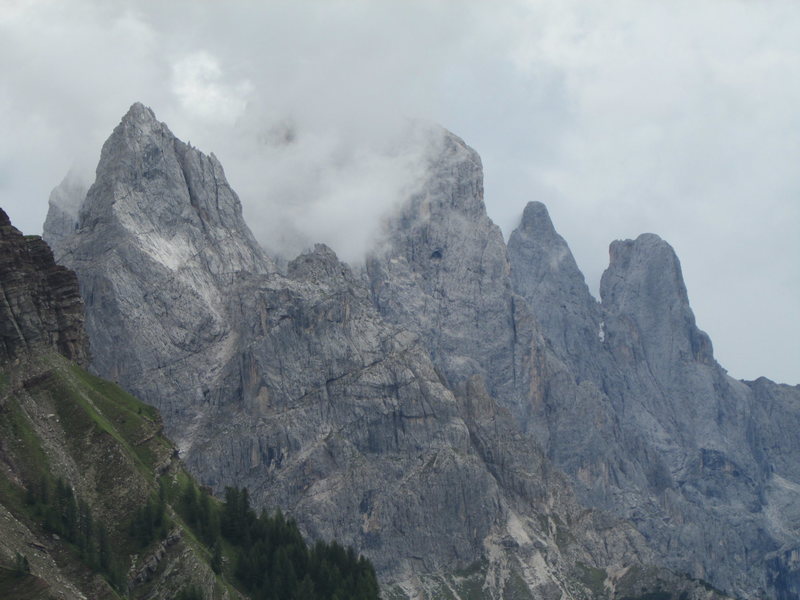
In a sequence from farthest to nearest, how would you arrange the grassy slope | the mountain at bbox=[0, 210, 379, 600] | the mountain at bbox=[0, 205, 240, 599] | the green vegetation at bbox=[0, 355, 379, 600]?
1. the green vegetation at bbox=[0, 355, 379, 600]
2. the grassy slope
3. the mountain at bbox=[0, 210, 379, 600]
4. the mountain at bbox=[0, 205, 240, 599]

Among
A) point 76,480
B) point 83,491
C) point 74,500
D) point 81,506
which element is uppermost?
point 76,480

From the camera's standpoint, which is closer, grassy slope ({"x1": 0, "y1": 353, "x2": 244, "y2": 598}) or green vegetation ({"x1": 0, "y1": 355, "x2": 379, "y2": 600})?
grassy slope ({"x1": 0, "y1": 353, "x2": 244, "y2": 598})

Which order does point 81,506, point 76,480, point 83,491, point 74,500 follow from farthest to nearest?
point 76,480, point 83,491, point 81,506, point 74,500

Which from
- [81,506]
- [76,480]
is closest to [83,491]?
[76,480]

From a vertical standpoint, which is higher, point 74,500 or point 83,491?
point 83,491

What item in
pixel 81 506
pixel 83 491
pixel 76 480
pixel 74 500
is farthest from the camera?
pixel 76 480

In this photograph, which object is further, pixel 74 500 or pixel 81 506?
pixel 81 506

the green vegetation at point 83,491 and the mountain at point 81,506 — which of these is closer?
the mountain at point 81,506

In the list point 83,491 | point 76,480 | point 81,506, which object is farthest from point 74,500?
point 76,480

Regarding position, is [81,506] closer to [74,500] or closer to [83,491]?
[74,500]

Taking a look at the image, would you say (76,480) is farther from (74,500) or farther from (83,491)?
(74,500)

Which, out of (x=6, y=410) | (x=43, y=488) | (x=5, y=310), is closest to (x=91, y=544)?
(x=43, y=488)

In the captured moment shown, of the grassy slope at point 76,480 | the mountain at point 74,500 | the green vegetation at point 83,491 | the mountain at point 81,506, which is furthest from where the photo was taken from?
the green vegetation at point 83,491

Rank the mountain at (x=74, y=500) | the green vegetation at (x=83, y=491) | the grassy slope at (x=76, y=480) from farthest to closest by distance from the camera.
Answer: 1. the green vegetation at (x=83, y=491)
2. the grassy slope at (x=76, y=480)
3. the mountain at (x=74, y=500)
